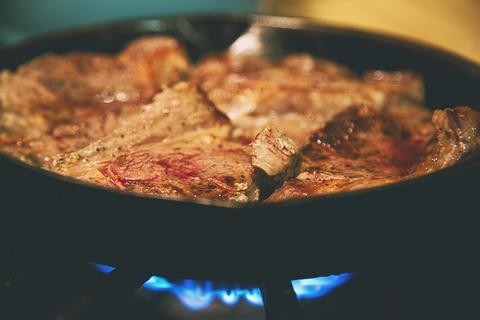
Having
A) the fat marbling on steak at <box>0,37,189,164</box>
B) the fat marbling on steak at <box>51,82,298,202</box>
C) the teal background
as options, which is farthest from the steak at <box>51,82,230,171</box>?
the teal background

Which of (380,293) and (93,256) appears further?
(380,293)

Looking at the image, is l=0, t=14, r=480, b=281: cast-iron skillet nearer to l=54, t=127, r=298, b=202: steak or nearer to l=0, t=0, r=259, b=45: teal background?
l=54, t=127, r=298, b=202: steak

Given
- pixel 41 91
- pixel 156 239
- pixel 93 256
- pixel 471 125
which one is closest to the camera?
pixel 156 239

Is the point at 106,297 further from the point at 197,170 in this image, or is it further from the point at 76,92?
the point at 76,92

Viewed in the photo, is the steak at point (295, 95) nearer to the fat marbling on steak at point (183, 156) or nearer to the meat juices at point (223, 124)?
the meat juices at point (223, 124)

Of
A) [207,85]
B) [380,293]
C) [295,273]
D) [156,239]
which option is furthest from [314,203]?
[207,85]

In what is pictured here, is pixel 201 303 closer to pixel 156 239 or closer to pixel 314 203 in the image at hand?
pixel 156 239
